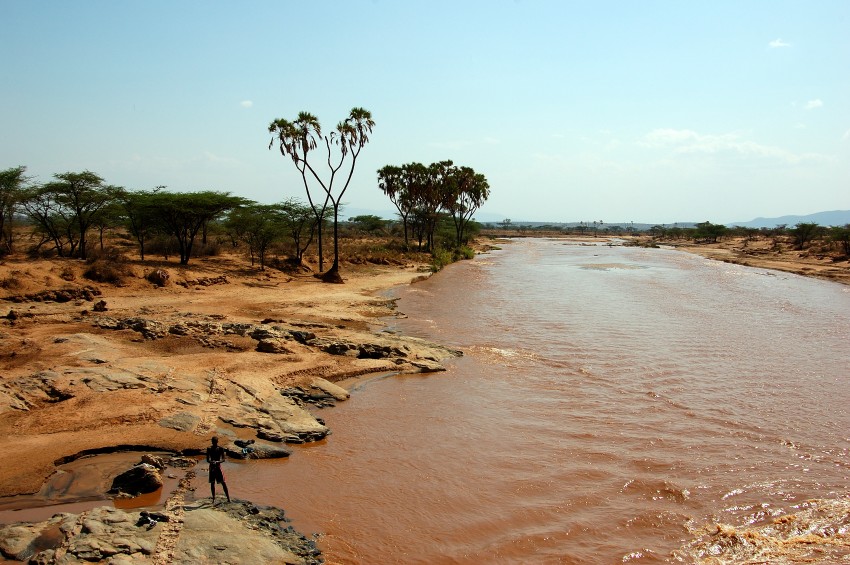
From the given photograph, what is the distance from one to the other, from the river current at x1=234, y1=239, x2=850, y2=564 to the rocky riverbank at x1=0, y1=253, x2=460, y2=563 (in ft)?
2.35

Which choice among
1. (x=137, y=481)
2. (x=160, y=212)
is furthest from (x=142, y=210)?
(x=137, y=481)

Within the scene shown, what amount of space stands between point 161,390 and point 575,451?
7256 mm

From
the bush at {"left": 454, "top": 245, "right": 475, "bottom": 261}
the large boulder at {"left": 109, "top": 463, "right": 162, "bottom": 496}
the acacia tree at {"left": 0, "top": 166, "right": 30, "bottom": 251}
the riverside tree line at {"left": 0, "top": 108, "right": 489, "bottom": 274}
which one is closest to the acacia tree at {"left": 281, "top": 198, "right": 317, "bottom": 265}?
the riverside tree line at {"left": 0, "top": 108, "right": 489, "bottom": 274}

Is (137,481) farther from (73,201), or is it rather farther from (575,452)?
(73,201)

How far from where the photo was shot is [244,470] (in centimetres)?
742

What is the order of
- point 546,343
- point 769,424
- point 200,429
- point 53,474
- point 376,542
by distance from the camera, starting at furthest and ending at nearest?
point 546,343, point 769,424, point 200,429, point 53,474, point 376,542

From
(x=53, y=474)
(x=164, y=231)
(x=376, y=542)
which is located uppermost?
(x=164, y=231)

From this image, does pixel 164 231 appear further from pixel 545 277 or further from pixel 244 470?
pixel 244 470

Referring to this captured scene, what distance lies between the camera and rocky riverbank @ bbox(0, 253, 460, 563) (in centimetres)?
529

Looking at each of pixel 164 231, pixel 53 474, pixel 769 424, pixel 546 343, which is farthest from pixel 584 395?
pixel 164 231

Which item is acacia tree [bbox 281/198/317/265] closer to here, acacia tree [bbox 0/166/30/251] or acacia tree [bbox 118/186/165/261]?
acacia tree [bbox 118/186/165/261]

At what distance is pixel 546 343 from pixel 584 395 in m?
4.65

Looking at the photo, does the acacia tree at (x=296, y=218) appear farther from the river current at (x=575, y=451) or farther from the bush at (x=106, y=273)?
the river current at (x=575, y=451)

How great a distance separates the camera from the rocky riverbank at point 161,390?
17.4ft
